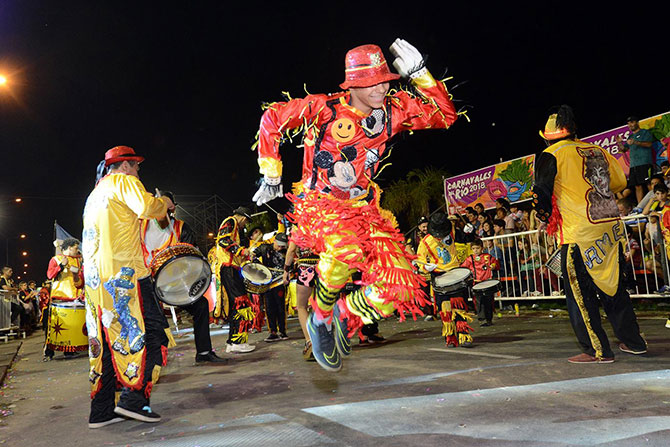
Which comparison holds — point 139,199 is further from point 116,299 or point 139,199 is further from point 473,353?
point 473,353

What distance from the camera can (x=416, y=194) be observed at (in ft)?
69.0

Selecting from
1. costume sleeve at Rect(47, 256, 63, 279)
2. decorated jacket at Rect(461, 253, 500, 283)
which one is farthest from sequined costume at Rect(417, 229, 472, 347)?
costume sleeve at Rect(47, 256, 63, 279)

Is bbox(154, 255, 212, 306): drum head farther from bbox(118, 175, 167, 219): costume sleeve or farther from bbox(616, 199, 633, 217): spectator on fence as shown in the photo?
bbox(616, 199, 633, 217): spectator on fence

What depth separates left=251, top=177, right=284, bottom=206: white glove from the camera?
3.69m

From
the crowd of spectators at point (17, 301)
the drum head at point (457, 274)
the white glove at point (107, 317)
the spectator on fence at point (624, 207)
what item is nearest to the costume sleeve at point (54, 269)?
the crowd of spectators at point (17, 301)

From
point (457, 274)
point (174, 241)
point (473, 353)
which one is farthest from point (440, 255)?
point (174, 241)

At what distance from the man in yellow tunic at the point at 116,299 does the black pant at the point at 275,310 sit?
15.9 feet

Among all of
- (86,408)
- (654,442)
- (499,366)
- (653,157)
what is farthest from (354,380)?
(653,157)

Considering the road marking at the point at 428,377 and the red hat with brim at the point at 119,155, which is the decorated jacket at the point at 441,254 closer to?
the road marking at the point at 428,377

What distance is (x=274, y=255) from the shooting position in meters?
8.92

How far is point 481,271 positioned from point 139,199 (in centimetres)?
708

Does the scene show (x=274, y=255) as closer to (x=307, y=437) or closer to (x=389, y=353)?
(x=389, y=353)

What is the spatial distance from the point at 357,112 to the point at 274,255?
5501mm

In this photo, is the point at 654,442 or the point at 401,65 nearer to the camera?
the point at 654,442
